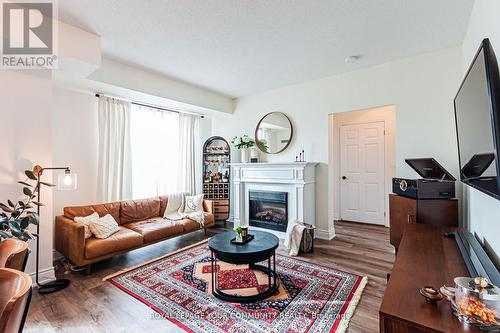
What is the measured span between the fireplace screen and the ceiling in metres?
2.20

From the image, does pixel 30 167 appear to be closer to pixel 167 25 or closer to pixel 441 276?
pixel 167 25

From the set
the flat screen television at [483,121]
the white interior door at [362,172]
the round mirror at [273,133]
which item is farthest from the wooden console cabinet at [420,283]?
the white interior door at [362,172]

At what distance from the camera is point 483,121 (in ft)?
4.14

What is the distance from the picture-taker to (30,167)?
2.56m

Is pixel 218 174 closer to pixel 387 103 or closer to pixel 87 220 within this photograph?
pixel 87 220

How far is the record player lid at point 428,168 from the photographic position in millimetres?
2789

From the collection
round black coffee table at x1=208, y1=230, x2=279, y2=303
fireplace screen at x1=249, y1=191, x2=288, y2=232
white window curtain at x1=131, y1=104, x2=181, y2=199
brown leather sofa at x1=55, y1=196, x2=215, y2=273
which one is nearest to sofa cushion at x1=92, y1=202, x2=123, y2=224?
brown leather sofa at x1=55, y1=196, x2=215, y2=273

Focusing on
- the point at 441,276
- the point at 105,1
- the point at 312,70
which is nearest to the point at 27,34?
the point at 105,1

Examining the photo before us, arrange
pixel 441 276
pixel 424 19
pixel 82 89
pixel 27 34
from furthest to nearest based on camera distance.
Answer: pixel 82 89, pixel 424 19, pixel 27 34, pixel 441 276

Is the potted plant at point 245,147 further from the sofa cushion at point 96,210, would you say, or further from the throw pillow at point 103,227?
the throw pillow at point 103,227

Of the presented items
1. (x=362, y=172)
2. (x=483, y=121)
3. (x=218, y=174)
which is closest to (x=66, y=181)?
(x=218, y=174)

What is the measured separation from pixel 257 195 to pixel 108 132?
2.78 metres

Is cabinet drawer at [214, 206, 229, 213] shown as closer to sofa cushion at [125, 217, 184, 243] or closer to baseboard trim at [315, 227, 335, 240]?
sofa cushion at [125, 217, 184, 243]

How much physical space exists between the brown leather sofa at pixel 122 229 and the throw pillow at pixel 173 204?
2.7 inches
